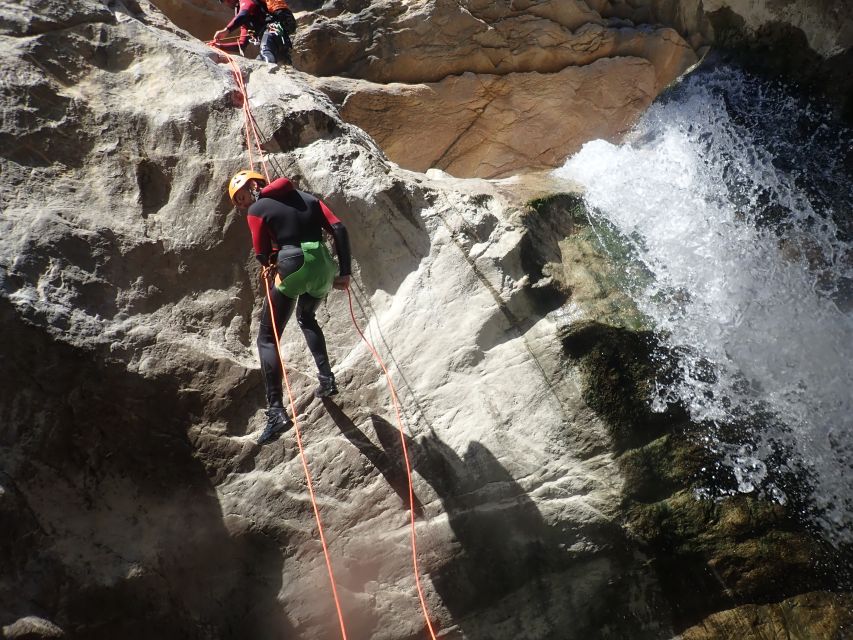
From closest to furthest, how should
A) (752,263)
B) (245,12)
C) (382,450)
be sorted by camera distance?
(382,450), (752,263), (245,12)

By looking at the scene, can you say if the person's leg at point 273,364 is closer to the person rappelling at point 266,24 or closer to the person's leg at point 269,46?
the person's leg at point 269,46

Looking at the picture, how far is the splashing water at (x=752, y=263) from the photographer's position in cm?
511

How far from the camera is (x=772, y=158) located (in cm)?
736

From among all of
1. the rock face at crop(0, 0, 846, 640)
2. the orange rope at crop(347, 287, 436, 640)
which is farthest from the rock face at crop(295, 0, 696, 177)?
the orange rope at crop(347, 287, 436, 640)

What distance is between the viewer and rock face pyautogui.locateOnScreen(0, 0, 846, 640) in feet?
15.7

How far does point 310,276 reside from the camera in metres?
4.78

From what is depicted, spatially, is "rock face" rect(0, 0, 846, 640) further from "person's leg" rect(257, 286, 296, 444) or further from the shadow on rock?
"person's leg" rect(257, 286, 296, 444)

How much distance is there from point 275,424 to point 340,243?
1.40m

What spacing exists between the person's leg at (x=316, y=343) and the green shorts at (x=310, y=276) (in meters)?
0.10

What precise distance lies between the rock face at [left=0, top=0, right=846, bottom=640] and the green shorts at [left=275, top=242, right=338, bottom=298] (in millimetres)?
882

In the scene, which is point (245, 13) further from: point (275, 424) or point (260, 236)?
point (275, 424)

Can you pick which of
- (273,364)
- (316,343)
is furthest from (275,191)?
(273,364)

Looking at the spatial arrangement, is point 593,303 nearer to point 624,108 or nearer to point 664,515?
point 664,515

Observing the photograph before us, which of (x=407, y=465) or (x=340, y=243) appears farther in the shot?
(x=407, y=465)
